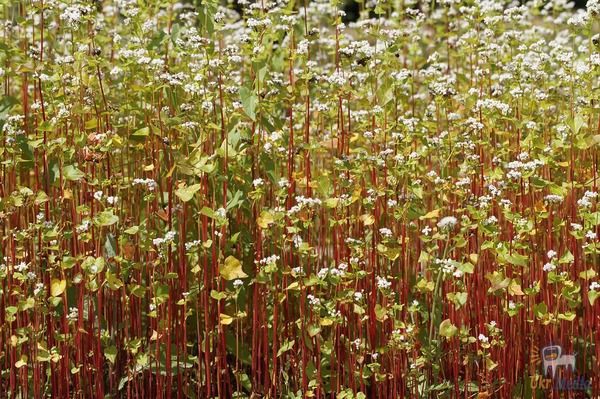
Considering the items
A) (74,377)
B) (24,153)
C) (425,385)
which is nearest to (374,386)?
(425,385)

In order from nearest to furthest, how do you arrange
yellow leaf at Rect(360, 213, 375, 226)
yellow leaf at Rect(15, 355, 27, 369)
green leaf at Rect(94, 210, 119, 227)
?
green leaf at Rect(94, 210, 119, 227) < yellow leaf at Rect(15, 355, 27, 369) < yellow leaf at Rect(360, 213, 375, 226)

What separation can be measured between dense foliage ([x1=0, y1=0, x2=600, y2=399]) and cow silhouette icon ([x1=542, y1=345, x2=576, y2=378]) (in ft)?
0.09

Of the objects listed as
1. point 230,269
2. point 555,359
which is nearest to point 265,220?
point 230,269

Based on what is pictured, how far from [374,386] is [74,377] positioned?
0.94 meters

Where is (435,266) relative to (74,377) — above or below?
above

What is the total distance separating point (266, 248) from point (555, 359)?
0.95 metres

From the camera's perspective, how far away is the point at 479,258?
105 inches

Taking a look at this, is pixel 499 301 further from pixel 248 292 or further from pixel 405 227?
pixel 248 292

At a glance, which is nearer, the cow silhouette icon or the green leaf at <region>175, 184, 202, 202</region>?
the green leaf at <region>175, 184, 202, 202</region>

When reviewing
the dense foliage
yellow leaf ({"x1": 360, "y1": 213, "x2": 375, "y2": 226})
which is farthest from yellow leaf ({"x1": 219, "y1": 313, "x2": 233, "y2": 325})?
yellow leaf ({"x1": 360, "y1": 213, "x2": 375, "y2": 226})

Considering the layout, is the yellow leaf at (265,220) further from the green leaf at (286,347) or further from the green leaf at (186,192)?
the green leaf at (286,347)

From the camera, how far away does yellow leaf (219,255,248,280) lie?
8.03ft

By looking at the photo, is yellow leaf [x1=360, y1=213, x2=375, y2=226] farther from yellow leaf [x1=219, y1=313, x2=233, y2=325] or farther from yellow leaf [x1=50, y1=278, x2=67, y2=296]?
yellow leaf [x1=50, y1=278, x2=67, y2=296]

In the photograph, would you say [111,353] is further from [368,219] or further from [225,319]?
[368,219]
